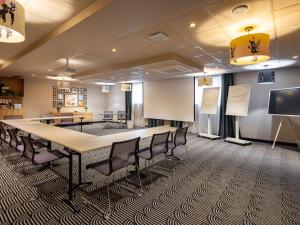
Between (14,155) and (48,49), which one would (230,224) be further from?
(14,155)

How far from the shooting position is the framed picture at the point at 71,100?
10.9 metres

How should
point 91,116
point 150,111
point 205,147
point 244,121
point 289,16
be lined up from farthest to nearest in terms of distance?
point 91,116
point 150,111
point 244,121
point 205,147
point 289,16

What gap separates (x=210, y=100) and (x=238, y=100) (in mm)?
1170

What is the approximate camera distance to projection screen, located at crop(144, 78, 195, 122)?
8.32 metres

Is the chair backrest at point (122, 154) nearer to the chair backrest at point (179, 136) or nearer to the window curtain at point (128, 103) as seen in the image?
the chair backrest at point (179, 136)

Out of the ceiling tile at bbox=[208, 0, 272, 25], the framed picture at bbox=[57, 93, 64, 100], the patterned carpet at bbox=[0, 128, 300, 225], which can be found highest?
the ceiling tile at bbox=[208, 0, 272, 25]

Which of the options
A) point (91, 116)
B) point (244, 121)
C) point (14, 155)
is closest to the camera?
point (14, 155)

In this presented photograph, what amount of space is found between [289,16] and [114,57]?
3951 millimetres

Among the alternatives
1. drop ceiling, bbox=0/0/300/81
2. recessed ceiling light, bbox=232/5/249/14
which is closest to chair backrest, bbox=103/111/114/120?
drop ceiling, bbox=0/0/300/81

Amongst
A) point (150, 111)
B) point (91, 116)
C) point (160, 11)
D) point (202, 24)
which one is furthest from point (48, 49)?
point (91, 116)

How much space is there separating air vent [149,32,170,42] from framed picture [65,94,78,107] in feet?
29.6

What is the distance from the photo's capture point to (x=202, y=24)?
2.84 metres

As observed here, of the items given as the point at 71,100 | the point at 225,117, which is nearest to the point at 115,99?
the point at 71,100

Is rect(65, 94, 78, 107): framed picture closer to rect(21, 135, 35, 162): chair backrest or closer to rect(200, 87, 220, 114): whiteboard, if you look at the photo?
rect(200, 87, 220, 114): whiteboard
